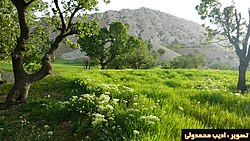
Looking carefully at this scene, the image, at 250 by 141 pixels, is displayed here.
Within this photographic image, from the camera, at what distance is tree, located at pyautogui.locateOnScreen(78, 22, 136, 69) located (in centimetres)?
5562

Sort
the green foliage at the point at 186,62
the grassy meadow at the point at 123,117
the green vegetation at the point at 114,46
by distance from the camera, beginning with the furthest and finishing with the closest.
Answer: the green foliage at the point at 186,62
the green vegetation at the point at 114,46
the grassy meadow at the point at 123,117

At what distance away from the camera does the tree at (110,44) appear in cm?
5562

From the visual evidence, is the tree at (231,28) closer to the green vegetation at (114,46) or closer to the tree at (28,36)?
the tree at (28,36)

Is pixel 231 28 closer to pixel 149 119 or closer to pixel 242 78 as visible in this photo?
pixel 242 78

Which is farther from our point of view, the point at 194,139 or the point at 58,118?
the point at 58,118

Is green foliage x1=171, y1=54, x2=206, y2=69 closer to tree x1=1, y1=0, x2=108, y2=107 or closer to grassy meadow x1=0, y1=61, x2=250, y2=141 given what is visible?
tree x1=1, y1=0, x2=108, y2=107

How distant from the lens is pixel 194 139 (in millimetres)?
2916

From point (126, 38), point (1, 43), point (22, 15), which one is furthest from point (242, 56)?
point (126, 38)

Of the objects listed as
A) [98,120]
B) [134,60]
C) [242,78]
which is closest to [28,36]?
[98,120]

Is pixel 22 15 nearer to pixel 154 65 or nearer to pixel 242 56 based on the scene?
pixel 242 56

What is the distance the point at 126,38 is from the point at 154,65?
21.8 metres

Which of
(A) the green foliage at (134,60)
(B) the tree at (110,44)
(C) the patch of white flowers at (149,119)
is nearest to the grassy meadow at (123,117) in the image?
(C) the patch of white flowers at (149,119)

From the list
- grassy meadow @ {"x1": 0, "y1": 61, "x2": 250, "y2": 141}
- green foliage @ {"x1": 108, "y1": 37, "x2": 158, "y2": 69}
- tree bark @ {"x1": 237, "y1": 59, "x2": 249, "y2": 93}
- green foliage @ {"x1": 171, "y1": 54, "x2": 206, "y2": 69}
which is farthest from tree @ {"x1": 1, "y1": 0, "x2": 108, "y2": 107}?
green foliage @ {"x1": 171, "y1": 54, "x2": 206, "y2": 69}

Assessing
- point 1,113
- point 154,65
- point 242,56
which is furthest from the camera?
point 154,65
